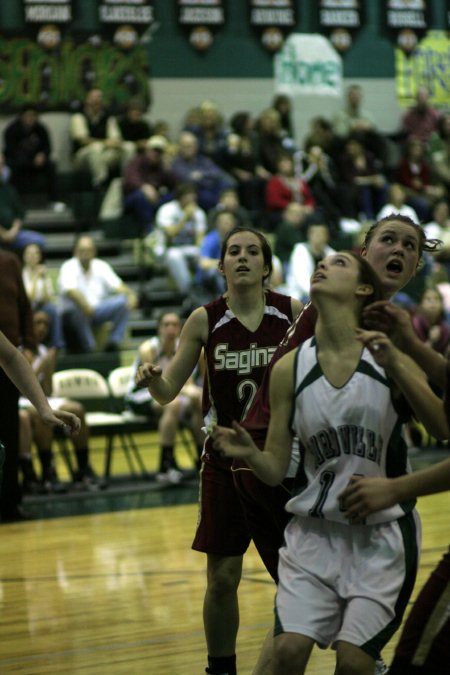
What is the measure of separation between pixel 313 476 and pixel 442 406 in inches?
20.4

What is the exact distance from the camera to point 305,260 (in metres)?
14.2

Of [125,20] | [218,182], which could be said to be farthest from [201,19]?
[218,182]

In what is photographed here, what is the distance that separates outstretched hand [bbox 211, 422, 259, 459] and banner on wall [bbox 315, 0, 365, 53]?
1704cm

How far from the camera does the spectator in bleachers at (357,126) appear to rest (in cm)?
1870

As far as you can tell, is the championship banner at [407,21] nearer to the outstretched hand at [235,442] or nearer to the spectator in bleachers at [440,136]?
the spectator in bleachers at [440,136]

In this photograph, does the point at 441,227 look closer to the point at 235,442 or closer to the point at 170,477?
the point at 170,477

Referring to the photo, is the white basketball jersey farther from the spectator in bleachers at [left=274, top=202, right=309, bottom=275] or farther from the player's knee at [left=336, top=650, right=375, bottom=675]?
the spectator in bleachers at [left=274, top=202, right=309, bottom=275]

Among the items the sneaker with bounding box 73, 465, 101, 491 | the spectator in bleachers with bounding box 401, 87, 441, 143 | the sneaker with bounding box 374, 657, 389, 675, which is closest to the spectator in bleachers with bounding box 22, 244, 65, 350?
the sneaker with bounding box 73, 465, 101, 491

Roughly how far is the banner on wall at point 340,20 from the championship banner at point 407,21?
49 centimetres

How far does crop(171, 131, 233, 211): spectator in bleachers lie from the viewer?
1588 centimetres

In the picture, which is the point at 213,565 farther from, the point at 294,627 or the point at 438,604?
the point at 438,604

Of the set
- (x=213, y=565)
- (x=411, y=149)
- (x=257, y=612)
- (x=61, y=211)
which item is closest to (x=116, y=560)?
(x=257, y=612)

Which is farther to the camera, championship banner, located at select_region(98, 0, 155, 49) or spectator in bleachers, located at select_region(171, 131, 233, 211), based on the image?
championship banner, located at select_region(98, 0, 155, 49)

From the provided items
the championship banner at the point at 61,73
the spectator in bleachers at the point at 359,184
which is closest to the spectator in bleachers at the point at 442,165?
the spectator in bleachers at the point at 359,184
